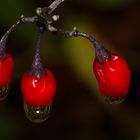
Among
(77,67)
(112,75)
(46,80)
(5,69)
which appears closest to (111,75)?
(112,75)

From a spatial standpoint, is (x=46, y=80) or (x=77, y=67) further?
(x=77, y=67)

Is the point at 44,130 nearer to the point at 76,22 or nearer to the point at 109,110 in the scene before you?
the point at 109,110

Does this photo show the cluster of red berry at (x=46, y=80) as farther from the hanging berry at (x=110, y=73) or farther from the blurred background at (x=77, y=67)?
the blurred background at (x=77, y=67)

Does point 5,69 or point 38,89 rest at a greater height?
point 5,69

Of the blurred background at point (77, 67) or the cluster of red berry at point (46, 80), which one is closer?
the cluster of red berry at point (46, 80)

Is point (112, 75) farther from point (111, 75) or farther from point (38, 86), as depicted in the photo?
point (38, 86)

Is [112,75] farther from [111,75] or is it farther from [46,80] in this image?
[46,80]

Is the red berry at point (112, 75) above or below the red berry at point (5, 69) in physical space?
below

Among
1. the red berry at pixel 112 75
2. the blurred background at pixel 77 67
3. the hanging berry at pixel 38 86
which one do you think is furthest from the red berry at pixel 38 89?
the blurred background at pixel 77 67

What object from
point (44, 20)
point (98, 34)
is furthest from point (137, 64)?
point (44, 20)
